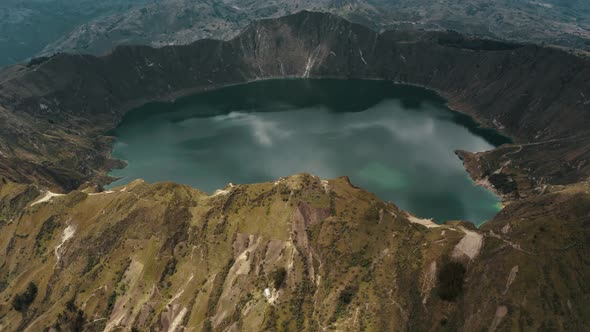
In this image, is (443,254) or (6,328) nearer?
(443,254)

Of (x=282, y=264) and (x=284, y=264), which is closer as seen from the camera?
(x=284, y=264)

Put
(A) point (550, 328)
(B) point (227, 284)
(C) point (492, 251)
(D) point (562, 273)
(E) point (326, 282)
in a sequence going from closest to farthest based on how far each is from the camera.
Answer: (A) point (550, 328)
(D) point (562, 273)
(C) point (492, 251)
(E) point (326, 282)
(B) point (227, 284)

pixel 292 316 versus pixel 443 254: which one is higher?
pixel 443 254

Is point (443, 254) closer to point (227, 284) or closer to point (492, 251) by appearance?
point (492, 251)

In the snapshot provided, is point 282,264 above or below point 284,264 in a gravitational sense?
below

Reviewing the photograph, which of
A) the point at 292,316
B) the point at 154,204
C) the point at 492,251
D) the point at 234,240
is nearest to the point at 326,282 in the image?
the point at 292,316

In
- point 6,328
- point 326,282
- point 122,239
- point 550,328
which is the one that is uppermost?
point 550,328

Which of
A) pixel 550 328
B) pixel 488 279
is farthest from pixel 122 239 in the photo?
pixel 550 328

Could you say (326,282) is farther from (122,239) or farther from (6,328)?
(6,328)

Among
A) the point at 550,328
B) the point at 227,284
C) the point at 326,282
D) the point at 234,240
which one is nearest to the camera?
the point at 550,328
